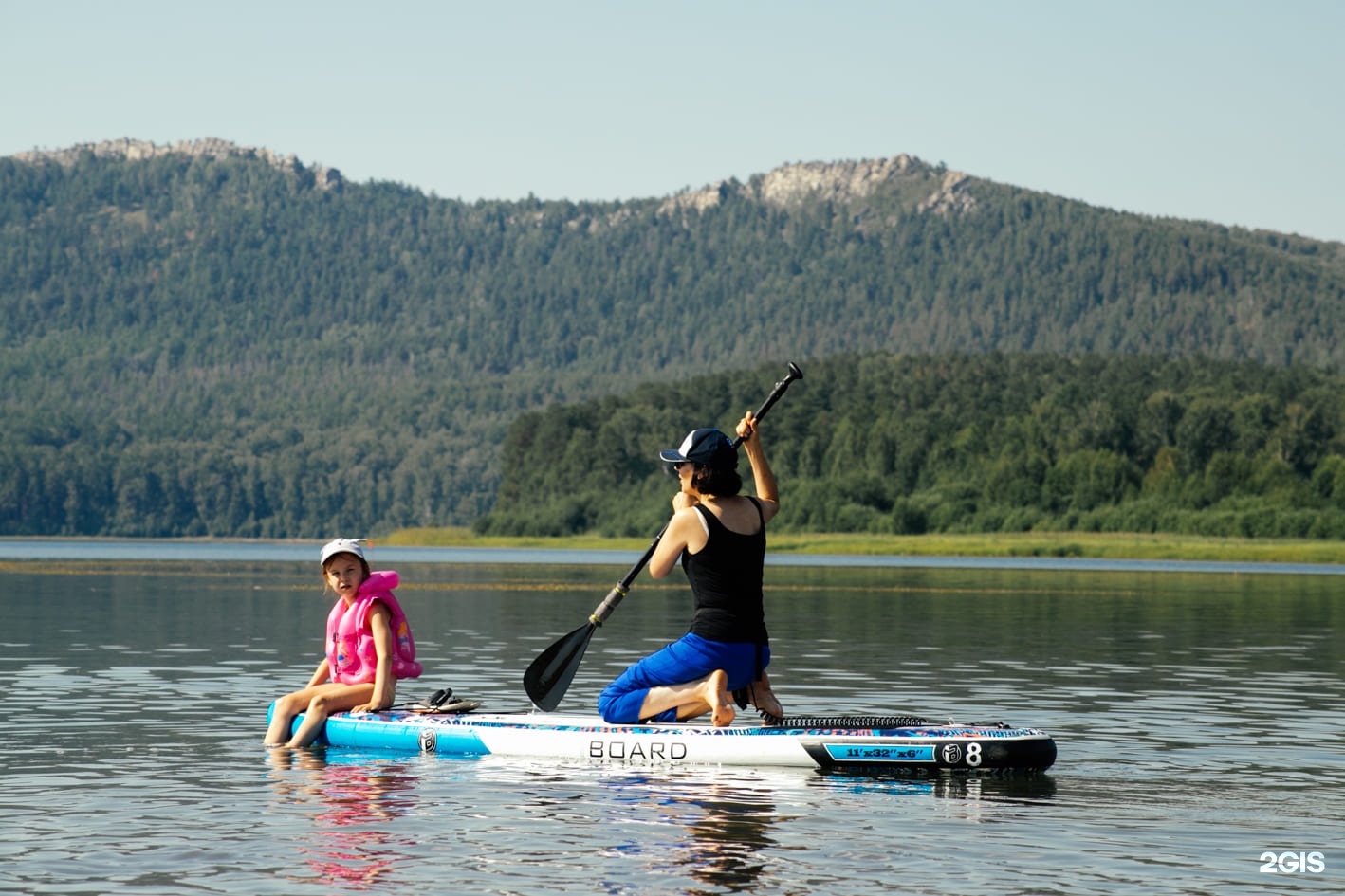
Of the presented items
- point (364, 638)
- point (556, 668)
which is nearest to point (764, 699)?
point (556, 668)

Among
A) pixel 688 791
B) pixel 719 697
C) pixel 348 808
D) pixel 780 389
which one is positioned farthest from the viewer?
pixel 780 389

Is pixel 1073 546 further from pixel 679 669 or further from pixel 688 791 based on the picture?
pixel 688 791

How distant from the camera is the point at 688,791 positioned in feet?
59.0

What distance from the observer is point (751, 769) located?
62.9 ft

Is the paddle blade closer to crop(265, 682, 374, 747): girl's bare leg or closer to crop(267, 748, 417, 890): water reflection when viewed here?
crop(265, 682, 374, 747): girl's bare leg

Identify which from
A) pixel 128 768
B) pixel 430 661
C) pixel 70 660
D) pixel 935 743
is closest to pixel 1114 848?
pixel 935 743

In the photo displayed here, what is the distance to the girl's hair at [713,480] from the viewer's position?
18.5 meters

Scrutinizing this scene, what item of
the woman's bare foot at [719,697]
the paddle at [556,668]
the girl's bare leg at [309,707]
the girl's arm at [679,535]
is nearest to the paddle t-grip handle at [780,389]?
the paddle at [556,668]

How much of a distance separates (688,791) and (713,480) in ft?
9.69

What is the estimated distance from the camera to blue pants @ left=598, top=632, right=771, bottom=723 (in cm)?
1892

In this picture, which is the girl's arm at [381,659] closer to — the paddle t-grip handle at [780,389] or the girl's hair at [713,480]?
the girl's hair at [713,480]

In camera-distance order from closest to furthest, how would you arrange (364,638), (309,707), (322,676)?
(364,638) < (309,707) < (322,676)

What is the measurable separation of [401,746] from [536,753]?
1.54 metres

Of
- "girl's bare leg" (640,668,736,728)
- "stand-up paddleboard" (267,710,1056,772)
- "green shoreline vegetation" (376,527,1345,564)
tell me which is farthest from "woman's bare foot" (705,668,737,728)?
"green shoreline vegetation" (376,527,1345,564)
